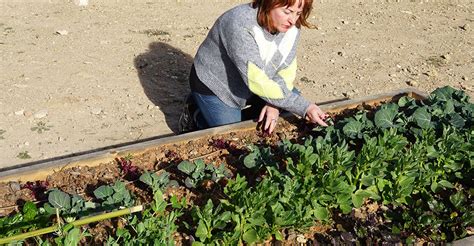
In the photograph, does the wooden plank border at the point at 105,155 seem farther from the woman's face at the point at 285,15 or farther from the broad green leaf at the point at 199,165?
the woman's face at the point at 285,15

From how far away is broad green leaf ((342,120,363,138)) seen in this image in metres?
3.65

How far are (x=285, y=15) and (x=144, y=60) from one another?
2542 mm

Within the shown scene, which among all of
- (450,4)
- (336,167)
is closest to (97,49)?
(336,167)

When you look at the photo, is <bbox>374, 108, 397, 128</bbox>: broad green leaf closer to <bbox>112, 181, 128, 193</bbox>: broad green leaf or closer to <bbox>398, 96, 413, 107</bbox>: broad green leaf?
<bbox>398, 96, 413, 107</bbox>: broad green leaf

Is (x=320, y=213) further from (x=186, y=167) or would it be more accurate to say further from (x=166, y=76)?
(x=166, y=76)

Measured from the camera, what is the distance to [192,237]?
279cm

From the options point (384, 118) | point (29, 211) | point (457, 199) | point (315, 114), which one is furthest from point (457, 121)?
point (29, 211)

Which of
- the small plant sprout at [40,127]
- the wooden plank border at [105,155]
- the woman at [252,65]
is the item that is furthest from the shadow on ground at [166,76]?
the wooden plank border at [105,155]

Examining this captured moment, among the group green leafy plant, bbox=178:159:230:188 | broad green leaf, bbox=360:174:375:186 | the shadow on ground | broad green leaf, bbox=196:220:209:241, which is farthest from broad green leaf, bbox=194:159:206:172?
the shadow on ground

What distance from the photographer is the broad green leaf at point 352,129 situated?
3.65m

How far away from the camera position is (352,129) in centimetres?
367

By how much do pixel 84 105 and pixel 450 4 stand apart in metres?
5.45

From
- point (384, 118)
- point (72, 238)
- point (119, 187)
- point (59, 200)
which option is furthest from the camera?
point (384, 118)

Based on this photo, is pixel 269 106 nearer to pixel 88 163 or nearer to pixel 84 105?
pixel 88 163
